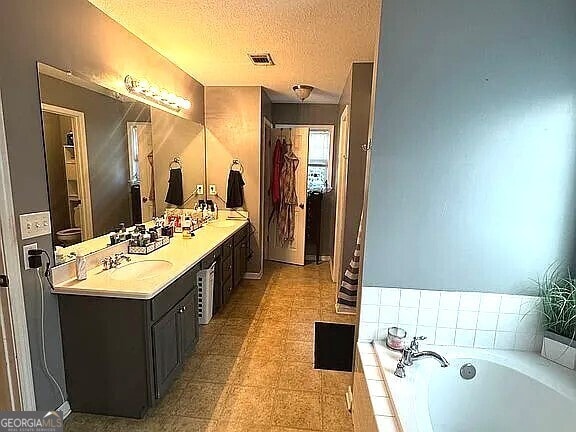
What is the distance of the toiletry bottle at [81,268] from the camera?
196cm

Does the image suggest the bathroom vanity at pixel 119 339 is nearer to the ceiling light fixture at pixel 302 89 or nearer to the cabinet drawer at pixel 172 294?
the cabinet drawer at pixel 172 294

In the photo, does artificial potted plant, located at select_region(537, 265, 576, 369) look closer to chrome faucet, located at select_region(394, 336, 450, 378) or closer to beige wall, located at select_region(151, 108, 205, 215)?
→ chrome faucet, located at select_region(394, 336, 450, 378)

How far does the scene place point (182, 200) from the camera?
148 inches

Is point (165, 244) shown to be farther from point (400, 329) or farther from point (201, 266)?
point (400, 329)

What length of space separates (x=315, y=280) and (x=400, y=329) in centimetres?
263

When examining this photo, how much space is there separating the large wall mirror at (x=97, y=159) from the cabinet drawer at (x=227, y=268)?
81 centimetres

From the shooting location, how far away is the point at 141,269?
238cm

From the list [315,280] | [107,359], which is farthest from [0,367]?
[315,280]

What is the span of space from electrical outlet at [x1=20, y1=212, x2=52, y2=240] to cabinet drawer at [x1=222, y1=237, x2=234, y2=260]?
64.5 inches

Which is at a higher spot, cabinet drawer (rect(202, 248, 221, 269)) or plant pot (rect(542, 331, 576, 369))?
cabinet drawer (rect(202, 248, 221, 269))

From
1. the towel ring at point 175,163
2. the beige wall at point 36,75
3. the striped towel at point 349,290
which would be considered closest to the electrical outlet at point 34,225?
the beige wall at point 36,75

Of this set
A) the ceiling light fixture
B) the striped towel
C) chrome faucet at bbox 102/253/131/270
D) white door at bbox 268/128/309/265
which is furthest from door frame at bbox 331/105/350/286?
chrome faucet at bbox 102/253/131/270

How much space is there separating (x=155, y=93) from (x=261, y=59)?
967 mm

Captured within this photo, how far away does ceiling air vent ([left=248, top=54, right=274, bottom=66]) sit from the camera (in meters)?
2.88
